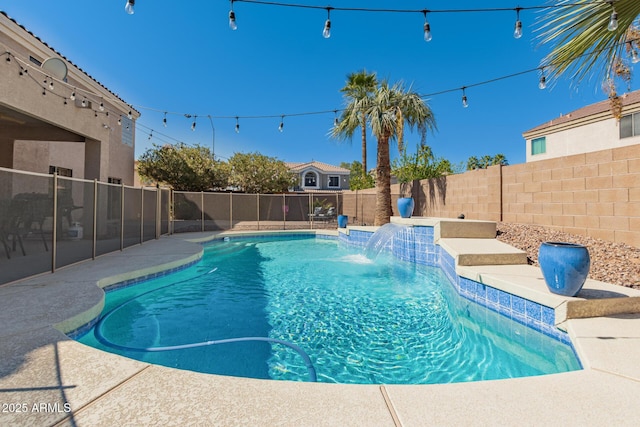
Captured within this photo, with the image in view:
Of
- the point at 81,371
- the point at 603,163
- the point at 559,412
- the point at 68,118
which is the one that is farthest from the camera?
the point at 68,118

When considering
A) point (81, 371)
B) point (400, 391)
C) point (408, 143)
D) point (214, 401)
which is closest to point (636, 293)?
point (400, 391)

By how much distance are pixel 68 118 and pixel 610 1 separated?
9324mm

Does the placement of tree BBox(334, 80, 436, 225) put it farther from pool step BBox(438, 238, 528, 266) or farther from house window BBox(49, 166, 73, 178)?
house window BBox(49, 166, 73, 178)

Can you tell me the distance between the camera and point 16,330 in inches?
101

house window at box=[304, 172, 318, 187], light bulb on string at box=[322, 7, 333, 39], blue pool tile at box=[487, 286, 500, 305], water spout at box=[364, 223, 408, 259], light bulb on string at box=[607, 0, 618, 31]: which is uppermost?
house window at box=[304, 172, 318, 187]

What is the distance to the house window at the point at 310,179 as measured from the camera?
30003mm

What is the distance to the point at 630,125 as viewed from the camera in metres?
12.7

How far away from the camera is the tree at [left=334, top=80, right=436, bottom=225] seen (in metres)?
10.4

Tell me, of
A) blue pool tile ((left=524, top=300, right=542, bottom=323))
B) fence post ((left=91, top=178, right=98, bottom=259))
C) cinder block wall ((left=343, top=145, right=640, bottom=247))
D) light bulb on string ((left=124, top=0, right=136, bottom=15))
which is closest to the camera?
blue pool tile ((left=524, top=300, right=542, bottom=323))

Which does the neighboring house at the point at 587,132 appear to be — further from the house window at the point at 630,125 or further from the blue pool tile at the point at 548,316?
the blue pool tile at the point at 548,316

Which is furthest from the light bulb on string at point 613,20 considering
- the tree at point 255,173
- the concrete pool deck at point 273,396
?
the tree at point 255,173

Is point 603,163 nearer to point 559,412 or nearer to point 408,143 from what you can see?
point 559,412

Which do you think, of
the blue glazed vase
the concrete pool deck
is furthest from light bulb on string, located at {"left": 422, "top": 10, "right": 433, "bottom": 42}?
the concrete pool deck

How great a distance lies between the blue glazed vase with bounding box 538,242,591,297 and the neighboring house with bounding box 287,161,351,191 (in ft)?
87.7
